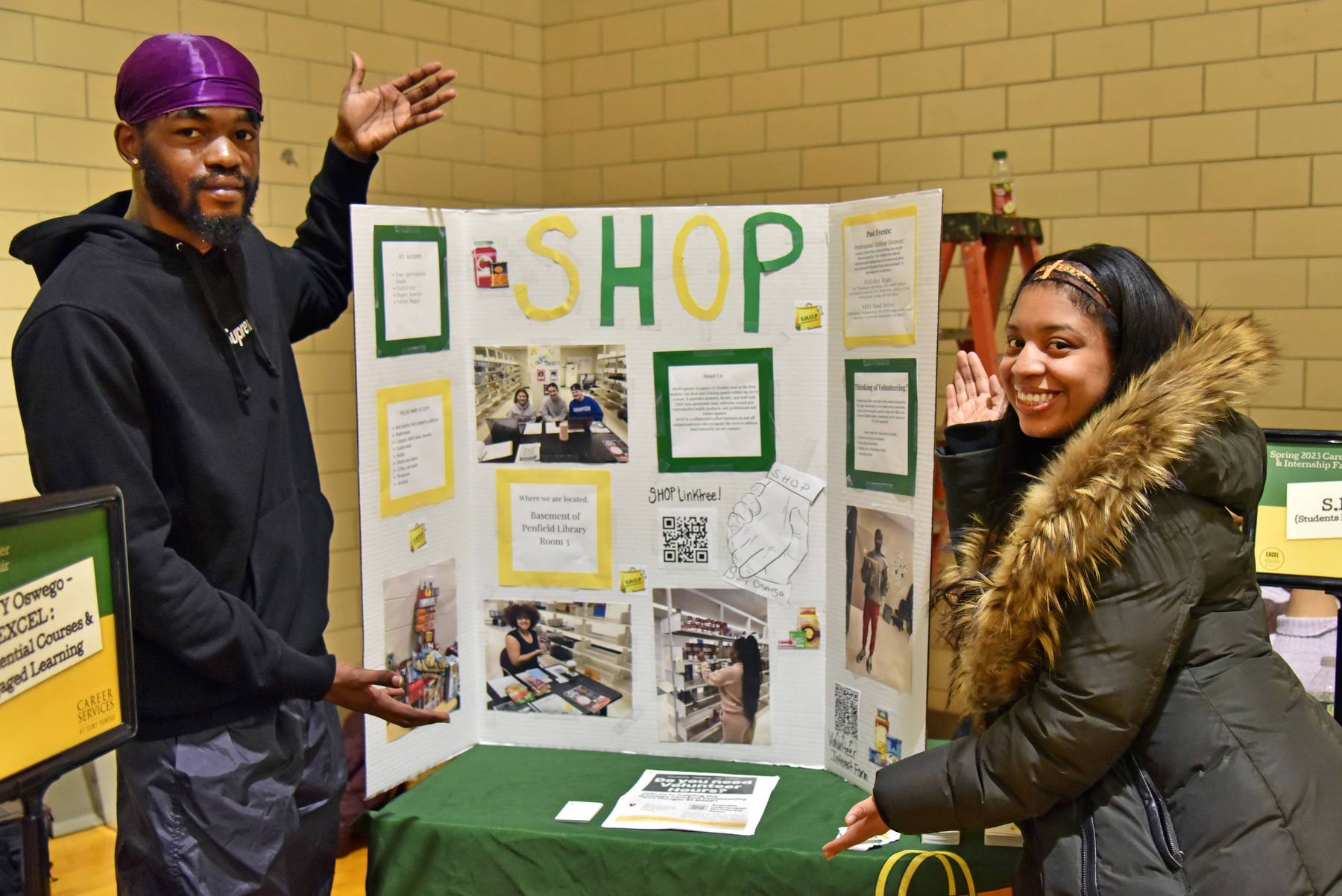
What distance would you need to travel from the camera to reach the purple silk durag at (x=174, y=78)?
1714mm

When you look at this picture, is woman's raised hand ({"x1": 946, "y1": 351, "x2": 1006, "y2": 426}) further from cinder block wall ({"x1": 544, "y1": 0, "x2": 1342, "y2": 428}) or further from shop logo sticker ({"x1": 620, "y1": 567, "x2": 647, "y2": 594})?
cinder block wall ({"x1": 544, "y1": 0, "x2": 1342, "y2": 428})

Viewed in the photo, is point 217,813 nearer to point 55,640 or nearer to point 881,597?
point 55,640

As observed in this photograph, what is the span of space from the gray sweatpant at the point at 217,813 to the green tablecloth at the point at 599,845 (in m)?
0.39

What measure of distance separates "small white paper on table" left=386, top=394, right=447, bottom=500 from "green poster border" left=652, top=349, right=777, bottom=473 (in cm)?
51

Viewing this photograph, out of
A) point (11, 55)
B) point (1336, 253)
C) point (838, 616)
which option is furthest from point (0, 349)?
point (1336, 253)

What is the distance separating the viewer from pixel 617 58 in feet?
14.5

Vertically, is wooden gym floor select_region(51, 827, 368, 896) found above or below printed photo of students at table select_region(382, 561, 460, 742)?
below

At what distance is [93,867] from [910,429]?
2.71 meters

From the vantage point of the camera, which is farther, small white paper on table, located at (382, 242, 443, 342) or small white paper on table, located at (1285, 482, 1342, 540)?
small white paper on table, located at (382, 242, 443, 342)

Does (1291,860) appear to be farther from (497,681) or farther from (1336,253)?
(1336,253)

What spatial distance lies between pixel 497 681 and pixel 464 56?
8.99ft

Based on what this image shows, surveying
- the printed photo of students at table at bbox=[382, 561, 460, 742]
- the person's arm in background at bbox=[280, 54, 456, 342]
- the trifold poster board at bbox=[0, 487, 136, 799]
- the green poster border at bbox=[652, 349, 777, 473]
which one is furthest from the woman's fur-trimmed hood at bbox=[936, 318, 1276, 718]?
the person's arm in background at bbox=[280, 54, 456, 342]

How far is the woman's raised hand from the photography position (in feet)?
6.14

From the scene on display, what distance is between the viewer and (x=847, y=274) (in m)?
2.23
